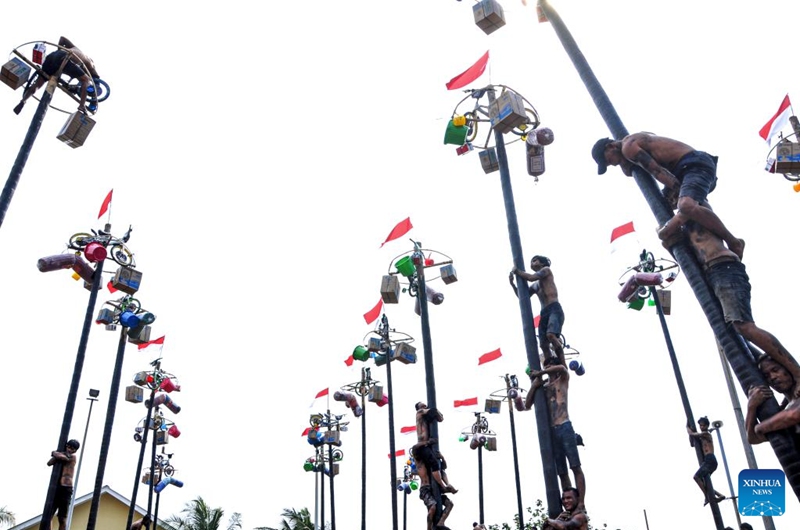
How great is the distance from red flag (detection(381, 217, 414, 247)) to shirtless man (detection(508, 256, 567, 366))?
7848mm

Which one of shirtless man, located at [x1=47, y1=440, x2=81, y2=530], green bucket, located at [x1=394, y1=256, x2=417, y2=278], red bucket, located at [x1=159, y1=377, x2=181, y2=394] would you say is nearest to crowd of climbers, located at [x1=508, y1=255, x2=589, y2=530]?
green bucket, located at [x1=394, y1=256, x2=417, y2=278]

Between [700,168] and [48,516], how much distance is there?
416 inches

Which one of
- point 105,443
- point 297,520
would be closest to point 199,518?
point 297,520

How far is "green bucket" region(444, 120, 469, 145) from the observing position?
981cm

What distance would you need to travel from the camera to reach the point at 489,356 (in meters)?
21.5

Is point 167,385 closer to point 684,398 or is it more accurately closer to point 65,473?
point 65,473

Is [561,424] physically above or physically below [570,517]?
above

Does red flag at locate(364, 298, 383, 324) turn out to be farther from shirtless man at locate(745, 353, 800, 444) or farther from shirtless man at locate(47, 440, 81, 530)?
shirtless man at locate(745, 353, 800, 444)

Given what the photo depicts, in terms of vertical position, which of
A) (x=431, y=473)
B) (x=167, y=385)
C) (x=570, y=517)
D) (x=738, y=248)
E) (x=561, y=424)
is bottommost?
(x=570, y=517)

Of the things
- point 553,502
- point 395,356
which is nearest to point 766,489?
point 553,502

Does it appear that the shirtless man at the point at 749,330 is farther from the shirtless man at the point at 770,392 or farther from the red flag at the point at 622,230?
the red flag at the point at 622,230

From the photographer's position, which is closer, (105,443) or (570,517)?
(570,517)

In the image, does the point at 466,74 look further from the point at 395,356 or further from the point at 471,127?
the point at 395,356

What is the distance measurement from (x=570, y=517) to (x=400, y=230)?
999cm
